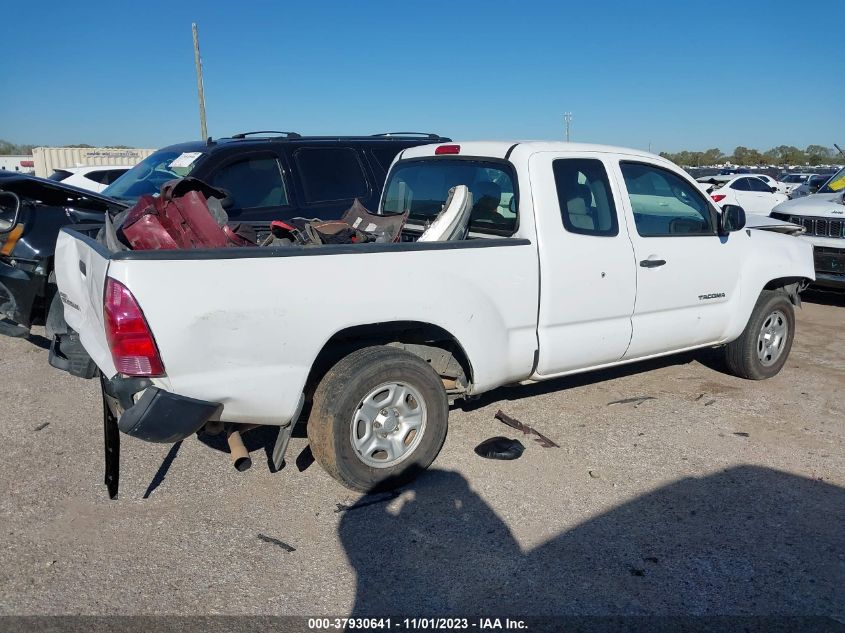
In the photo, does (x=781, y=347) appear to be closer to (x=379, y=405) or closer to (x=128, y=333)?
(x=379, y=405)

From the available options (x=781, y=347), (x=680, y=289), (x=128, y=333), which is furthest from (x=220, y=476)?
(x=781, y=347)

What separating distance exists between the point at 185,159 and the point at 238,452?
4.59 metres

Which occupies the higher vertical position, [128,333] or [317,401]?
[128,333]

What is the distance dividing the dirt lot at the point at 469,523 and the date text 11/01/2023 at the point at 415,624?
0.06 meters

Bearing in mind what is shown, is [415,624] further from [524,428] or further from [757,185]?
[757,185]

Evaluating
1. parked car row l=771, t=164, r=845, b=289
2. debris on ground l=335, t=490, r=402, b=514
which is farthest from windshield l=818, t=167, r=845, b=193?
debris on ground l=335, t=490, r=402, b=514

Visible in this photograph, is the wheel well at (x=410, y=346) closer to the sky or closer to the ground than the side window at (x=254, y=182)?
closer to the ground

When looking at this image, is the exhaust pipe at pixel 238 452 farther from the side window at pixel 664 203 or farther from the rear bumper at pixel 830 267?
the rear bumper at pixel 830 267

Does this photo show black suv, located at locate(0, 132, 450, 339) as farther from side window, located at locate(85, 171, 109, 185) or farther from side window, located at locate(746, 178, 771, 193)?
side window, located at locate(746, 178, 771, 193)

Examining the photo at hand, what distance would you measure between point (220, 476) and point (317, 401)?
911mm

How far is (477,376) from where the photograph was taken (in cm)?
429

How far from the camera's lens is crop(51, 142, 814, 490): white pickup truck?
3.30 metres

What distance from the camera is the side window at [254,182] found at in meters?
7.05

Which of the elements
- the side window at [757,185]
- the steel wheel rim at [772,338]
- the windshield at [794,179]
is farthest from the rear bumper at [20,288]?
the windshield at [794,179]
